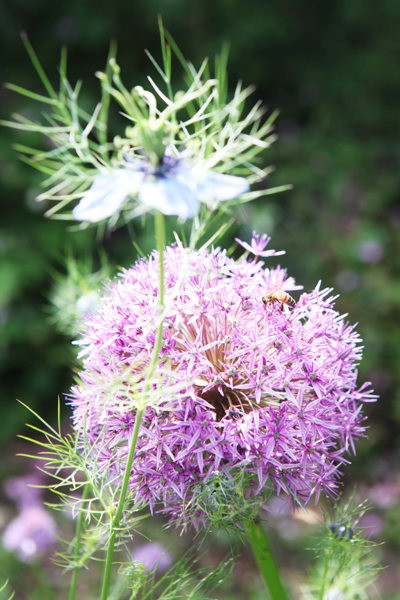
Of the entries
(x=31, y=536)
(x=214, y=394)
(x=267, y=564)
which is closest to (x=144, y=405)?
(x=214, y=394)

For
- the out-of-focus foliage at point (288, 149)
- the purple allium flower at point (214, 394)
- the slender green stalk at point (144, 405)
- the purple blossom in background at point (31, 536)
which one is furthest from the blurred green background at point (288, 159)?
the slender green stalk at point (144, 405)

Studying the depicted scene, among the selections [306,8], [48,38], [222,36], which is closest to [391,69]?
[306,8]

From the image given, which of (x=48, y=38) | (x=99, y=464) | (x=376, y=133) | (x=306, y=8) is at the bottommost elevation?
(x=99, y=464)

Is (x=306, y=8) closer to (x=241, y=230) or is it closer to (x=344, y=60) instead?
(x=344, y=60)

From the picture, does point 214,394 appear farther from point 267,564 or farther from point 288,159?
point 288,159

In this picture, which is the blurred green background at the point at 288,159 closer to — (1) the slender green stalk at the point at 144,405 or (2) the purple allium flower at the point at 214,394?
(2) the purple allium flower at the point at 214,394

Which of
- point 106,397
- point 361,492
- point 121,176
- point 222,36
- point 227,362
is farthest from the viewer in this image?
point 222,36
